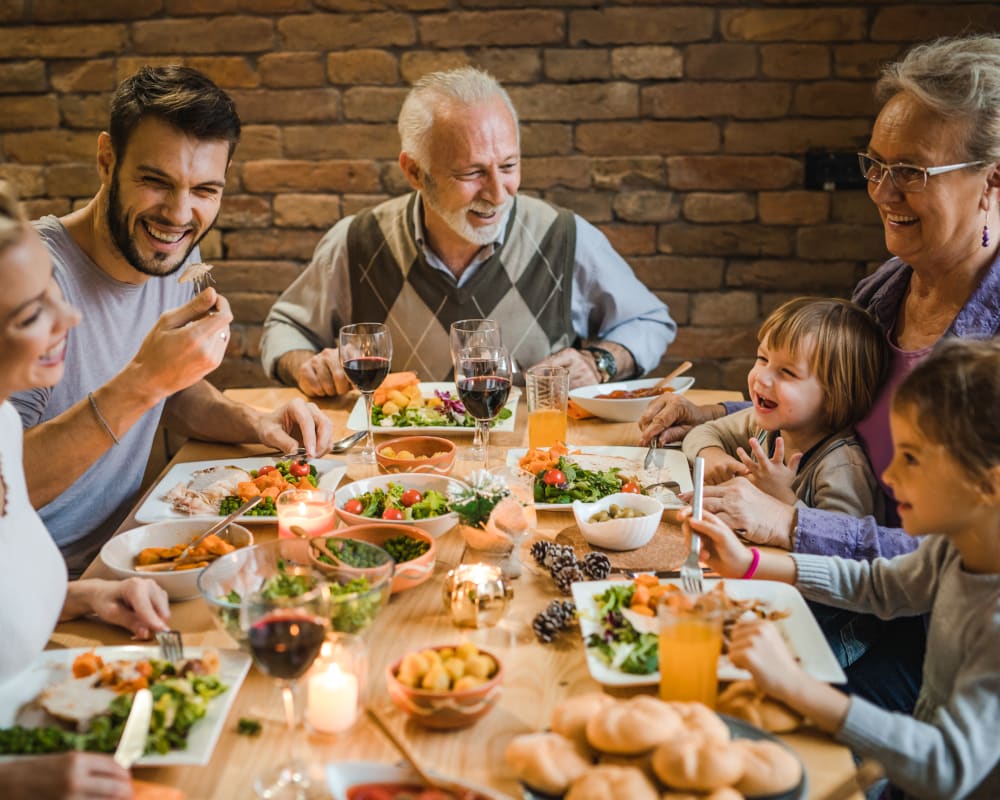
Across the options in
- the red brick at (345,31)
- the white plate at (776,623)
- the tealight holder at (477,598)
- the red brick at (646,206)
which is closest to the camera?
the white plate at (776,623)

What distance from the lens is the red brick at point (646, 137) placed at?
A: 347cm

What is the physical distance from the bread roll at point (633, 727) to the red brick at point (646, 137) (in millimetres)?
2770

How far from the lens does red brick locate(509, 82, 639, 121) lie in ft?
11.3

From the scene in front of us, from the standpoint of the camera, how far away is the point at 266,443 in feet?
6.81

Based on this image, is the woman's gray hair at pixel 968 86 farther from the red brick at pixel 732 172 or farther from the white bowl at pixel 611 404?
the red brick at pixel 732 172

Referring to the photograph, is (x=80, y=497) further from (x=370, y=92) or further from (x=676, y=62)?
(x=676, y=62)

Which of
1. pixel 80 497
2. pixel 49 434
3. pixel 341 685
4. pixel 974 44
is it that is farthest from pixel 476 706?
pixel 974 44

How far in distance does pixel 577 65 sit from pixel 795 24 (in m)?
0.77

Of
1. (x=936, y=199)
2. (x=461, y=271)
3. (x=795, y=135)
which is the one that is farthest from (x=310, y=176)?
(x=936, y=199)

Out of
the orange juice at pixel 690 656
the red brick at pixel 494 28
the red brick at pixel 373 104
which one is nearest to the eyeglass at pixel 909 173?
the orange juice at pixel 690 656

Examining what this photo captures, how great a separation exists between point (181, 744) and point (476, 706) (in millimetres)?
334

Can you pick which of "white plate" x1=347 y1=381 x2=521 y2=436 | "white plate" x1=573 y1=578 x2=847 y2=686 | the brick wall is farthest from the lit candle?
the brick wall

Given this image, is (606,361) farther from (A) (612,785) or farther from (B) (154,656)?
(A) (612,785)

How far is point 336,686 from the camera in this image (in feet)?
3.66
